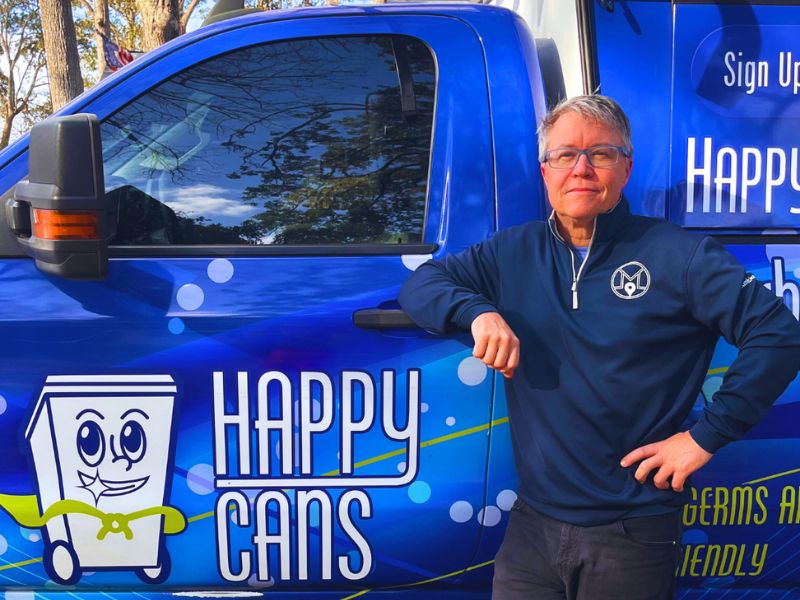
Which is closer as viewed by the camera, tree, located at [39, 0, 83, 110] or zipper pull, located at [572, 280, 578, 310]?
zipper pull, located at [572, 280, 578, 310]

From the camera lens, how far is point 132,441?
6.19 ft

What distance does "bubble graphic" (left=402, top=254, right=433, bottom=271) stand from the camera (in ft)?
6.40

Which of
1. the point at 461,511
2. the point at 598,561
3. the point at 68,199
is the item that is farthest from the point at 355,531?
the point at 68,199

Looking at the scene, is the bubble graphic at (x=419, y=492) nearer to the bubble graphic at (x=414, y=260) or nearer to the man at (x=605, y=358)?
the man at (x=605, y=358)

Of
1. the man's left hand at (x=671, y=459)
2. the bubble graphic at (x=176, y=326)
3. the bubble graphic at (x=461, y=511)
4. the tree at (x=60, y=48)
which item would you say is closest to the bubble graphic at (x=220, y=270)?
the bubble graphic at (x=176, y=326)

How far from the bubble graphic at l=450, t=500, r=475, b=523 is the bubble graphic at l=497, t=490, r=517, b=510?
0.07 m

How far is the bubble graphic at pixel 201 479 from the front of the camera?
6.21 feet

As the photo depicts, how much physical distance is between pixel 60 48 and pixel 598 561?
953 centimetres

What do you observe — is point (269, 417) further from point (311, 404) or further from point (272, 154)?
point (272, 154)

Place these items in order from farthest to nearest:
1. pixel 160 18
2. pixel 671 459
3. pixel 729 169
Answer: pixel 160 18, pixel 729 169, pixel 671 459

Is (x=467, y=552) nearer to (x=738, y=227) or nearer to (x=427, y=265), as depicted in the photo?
(x=427, y=265)

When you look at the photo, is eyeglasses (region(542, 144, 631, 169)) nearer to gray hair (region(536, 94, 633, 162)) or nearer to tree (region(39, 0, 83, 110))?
gray hair (region(536, 94, 633, 162))

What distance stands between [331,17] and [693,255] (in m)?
1.12

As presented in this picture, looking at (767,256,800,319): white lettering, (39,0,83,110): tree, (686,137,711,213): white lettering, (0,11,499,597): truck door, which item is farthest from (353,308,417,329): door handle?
(39,0,83,110): tree
